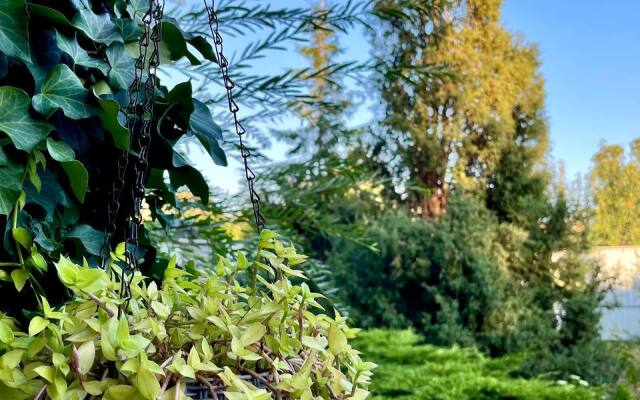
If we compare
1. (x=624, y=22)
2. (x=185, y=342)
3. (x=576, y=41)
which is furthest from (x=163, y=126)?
(x=624, y=22)

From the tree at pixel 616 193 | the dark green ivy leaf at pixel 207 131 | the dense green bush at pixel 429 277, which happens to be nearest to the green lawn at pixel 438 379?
the dense green bush at pixel 429 277

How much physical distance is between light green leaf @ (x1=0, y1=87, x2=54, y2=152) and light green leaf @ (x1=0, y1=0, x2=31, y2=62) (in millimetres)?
33

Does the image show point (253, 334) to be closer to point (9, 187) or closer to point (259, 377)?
point (259, 377)

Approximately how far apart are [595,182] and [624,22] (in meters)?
3.07

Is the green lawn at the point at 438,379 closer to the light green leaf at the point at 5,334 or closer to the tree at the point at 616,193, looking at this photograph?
the light green leaf at the point at 5,334

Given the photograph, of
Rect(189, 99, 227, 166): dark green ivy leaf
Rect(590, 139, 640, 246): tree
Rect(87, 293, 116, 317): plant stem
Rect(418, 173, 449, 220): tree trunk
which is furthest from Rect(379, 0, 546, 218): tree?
Rect(87, 293, 116, 317): plant stem

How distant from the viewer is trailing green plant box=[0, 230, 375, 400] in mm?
441

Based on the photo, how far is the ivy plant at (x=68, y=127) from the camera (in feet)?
1.71

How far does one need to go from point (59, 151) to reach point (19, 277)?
114 mm

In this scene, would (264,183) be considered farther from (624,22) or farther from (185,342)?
(624,22)

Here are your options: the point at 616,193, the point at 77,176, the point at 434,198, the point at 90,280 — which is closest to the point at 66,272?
the point at 90,280

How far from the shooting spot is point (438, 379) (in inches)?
107

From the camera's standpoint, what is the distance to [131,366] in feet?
1.41

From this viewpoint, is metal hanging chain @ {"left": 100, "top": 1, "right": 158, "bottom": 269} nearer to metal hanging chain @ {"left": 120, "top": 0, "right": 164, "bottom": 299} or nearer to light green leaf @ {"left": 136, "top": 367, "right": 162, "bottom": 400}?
metal hanging chain @ {"left": 120, "top": 0, "right": 164, "bottom": 299}
